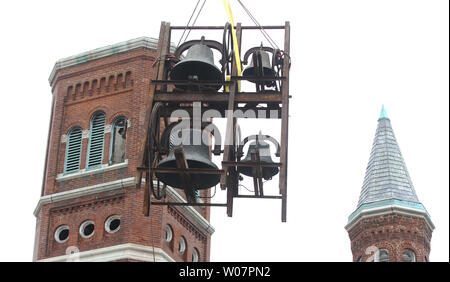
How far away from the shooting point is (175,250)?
33.8m

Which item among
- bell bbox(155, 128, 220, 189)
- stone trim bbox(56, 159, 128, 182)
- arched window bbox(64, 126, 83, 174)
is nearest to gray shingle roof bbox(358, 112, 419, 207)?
stone trim bbox(56, 159, 128, 182)

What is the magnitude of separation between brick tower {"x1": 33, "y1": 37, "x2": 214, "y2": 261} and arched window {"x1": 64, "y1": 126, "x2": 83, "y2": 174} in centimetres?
3

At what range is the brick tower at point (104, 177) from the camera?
33000mm

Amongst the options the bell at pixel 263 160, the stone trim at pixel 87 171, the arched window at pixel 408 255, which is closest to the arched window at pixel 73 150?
the stone trim at pixel 87 171

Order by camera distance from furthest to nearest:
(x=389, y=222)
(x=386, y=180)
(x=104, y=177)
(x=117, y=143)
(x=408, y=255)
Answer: (x=386, y=180), (x=389, y=222), (x=408, y=255), (x=117, y=143), (x=104, y=177)

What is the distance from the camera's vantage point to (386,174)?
42.2 m

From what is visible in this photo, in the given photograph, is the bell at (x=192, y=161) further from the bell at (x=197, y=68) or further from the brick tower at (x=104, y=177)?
the brick tower at (x=104, y=177)

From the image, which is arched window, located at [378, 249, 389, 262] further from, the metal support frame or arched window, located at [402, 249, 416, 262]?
the metal support frame

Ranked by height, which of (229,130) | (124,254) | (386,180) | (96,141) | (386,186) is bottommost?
(229,130)

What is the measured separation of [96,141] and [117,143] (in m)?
0.76

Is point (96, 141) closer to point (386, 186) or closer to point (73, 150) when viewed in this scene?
point (73, 150)

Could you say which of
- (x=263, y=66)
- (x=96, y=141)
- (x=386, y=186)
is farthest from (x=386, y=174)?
(x=263, y=66)
